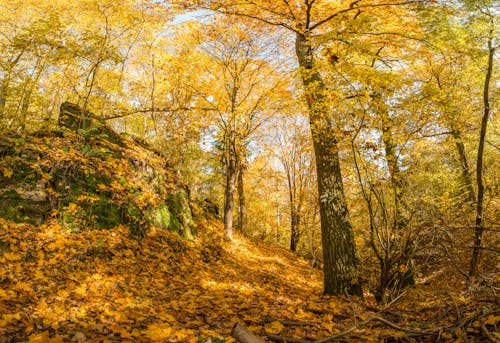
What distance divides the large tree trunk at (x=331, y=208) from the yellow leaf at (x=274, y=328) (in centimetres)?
244

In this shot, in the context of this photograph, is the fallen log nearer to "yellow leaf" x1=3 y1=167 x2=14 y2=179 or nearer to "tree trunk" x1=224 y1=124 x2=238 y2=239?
"yellow leaf" x1=3 y1=167 x2=14 y2=179

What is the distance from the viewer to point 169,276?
5590mm

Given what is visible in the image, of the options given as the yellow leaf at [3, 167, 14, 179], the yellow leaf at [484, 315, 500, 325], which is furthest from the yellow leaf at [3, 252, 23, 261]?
the yellow leaf at [484, 315, 500, 325]

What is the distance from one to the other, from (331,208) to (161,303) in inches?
134

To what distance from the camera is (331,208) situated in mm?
5766

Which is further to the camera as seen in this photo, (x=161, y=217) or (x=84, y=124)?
(x=84, y=124)

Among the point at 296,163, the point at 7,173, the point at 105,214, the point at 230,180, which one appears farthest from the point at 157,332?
the point at 296,163

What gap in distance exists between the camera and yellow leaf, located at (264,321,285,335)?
10.9 feet

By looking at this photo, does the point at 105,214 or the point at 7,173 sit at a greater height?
the point at 7,173

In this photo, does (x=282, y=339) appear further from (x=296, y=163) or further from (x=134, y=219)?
(x=296, y=163)

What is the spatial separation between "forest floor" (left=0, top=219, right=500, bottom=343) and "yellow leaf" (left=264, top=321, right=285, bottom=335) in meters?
0.02

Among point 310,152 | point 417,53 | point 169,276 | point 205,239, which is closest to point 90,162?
point 169,276

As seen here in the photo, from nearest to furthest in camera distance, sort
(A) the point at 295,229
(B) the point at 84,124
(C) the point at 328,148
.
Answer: (C) the point at 328,148 → (B) the point at 84,124 → (A) the point at 295,229

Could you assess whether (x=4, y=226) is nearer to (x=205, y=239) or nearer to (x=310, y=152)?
(x=205, y=239)
